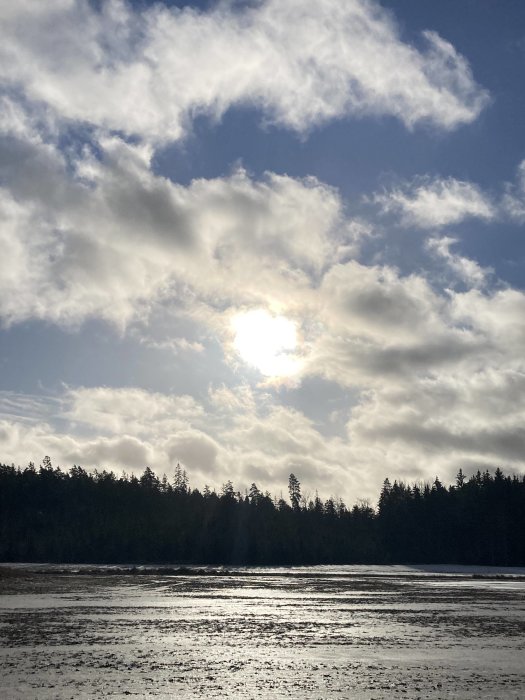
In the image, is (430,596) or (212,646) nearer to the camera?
(212,646)

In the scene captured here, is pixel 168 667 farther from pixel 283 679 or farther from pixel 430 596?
pixel 430 596

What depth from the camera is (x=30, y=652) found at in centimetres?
2223

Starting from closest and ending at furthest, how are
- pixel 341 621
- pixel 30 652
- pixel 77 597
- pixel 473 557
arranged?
pixel 30 652, pixel 341 621, pixel 77 597, pixel 473 557

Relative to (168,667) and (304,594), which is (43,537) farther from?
(168,667)

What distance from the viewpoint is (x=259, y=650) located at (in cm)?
2378

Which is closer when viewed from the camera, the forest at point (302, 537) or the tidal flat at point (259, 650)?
the tidal flat at point (259, 650)

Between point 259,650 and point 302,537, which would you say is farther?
point 302,537

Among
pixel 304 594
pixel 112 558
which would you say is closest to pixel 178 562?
pixel 112 558

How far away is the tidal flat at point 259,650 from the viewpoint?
1747 centimetres

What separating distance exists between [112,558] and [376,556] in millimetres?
70056

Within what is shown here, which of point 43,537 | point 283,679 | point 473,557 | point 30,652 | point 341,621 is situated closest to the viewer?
point 283,679

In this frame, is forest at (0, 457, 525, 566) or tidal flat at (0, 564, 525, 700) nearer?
tidal flat at (0, 564, 525, 700)

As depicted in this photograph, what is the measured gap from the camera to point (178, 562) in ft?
536

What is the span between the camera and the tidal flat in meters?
17.5
